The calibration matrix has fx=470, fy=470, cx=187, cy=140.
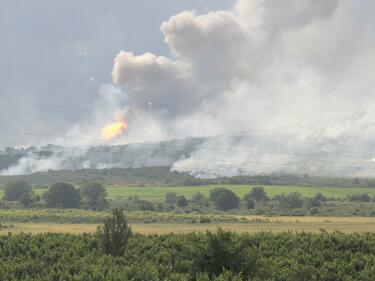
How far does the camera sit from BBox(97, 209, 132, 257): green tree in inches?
1715

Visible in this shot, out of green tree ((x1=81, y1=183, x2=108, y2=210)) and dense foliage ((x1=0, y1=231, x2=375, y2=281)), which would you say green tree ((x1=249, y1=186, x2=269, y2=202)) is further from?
dense foliage ((x1=0, y1=231, x2=375, y2=281))

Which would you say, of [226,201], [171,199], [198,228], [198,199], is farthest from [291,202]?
[198,228]

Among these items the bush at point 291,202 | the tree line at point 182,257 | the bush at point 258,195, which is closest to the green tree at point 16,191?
the bush at point 258,195

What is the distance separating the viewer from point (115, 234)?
44500 millimetres

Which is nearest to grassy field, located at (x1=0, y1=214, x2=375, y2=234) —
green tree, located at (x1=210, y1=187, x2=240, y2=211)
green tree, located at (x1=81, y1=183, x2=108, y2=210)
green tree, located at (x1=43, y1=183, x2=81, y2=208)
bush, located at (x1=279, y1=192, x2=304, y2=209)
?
bush, located at (x1=279, y1=192, x2=304, y2=209)

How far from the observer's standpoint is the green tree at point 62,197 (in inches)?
6535

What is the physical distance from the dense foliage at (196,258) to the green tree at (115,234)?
121 centimetres

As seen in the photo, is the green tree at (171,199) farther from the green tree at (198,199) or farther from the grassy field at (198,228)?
the grassy field at (198,228)

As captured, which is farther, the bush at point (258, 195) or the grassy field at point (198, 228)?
the bush at point (258, 195)

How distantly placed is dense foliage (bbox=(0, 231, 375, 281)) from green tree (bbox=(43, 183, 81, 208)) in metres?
106

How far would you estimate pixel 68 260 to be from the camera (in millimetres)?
44188

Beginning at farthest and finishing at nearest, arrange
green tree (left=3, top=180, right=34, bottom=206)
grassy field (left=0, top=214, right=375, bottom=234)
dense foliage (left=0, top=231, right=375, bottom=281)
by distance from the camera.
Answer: green tree (left=3, top=180, right=34, bottom=206)
grassy field (left=0, top=214, right=375, bottom=234)
dense foliage (left=0, top=231, right=375, bottom=281)

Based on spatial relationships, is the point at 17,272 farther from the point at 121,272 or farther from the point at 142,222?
the point at 142,222

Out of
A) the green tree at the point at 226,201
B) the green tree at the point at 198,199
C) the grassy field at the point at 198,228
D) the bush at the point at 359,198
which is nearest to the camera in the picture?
the grassy field at the point at 198,228
